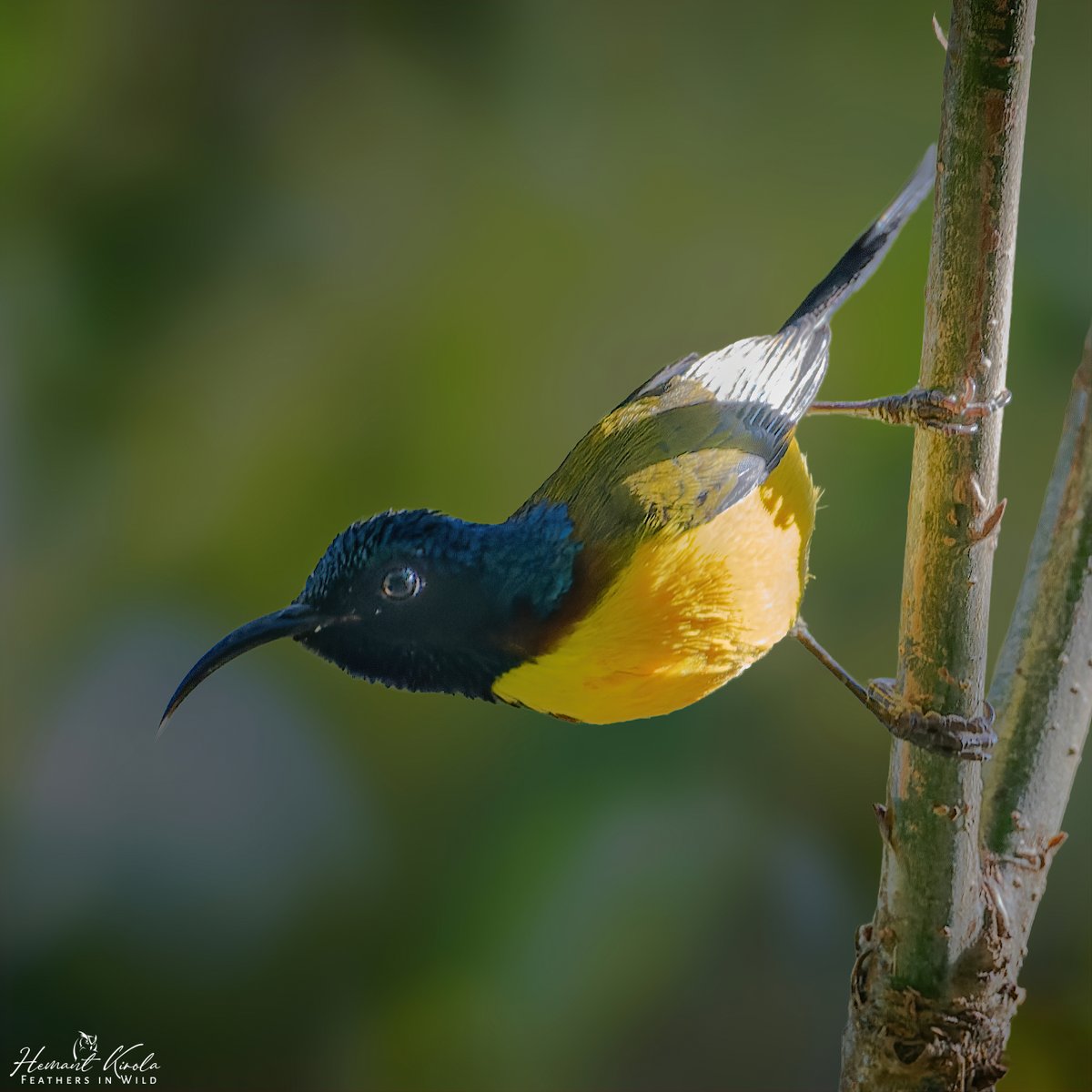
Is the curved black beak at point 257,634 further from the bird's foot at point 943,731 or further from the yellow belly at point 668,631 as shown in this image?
the bird's foot at point 943,731

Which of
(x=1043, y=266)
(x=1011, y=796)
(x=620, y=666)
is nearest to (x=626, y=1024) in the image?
(x=1011, y=796)

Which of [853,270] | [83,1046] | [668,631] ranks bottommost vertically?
[83,1046]

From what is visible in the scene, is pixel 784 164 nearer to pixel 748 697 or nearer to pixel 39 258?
pixel 748 697

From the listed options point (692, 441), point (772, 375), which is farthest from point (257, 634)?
point (772, 375)

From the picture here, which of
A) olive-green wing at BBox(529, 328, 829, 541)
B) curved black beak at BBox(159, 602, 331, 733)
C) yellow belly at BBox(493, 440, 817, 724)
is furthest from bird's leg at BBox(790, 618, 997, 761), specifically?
curved black beak at BBox(159, 602, 331, 733)

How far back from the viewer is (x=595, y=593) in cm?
201

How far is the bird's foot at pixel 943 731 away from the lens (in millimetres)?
1920

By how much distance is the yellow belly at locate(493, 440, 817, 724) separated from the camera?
197 cm

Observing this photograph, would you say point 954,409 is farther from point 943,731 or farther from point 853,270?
point 853,270

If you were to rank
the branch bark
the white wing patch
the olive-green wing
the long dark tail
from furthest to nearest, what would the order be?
the long dark tail < the white wing patch < the olive-green wing < the branch bark

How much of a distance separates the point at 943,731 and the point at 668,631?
458 millimetres

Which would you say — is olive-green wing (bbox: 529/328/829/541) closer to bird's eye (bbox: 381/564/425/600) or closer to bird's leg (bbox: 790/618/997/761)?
bird's eye (bbox: 381/564/425/600)

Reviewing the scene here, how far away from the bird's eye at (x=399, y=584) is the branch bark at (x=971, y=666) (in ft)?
2.58

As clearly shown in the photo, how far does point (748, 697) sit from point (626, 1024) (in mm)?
1094
